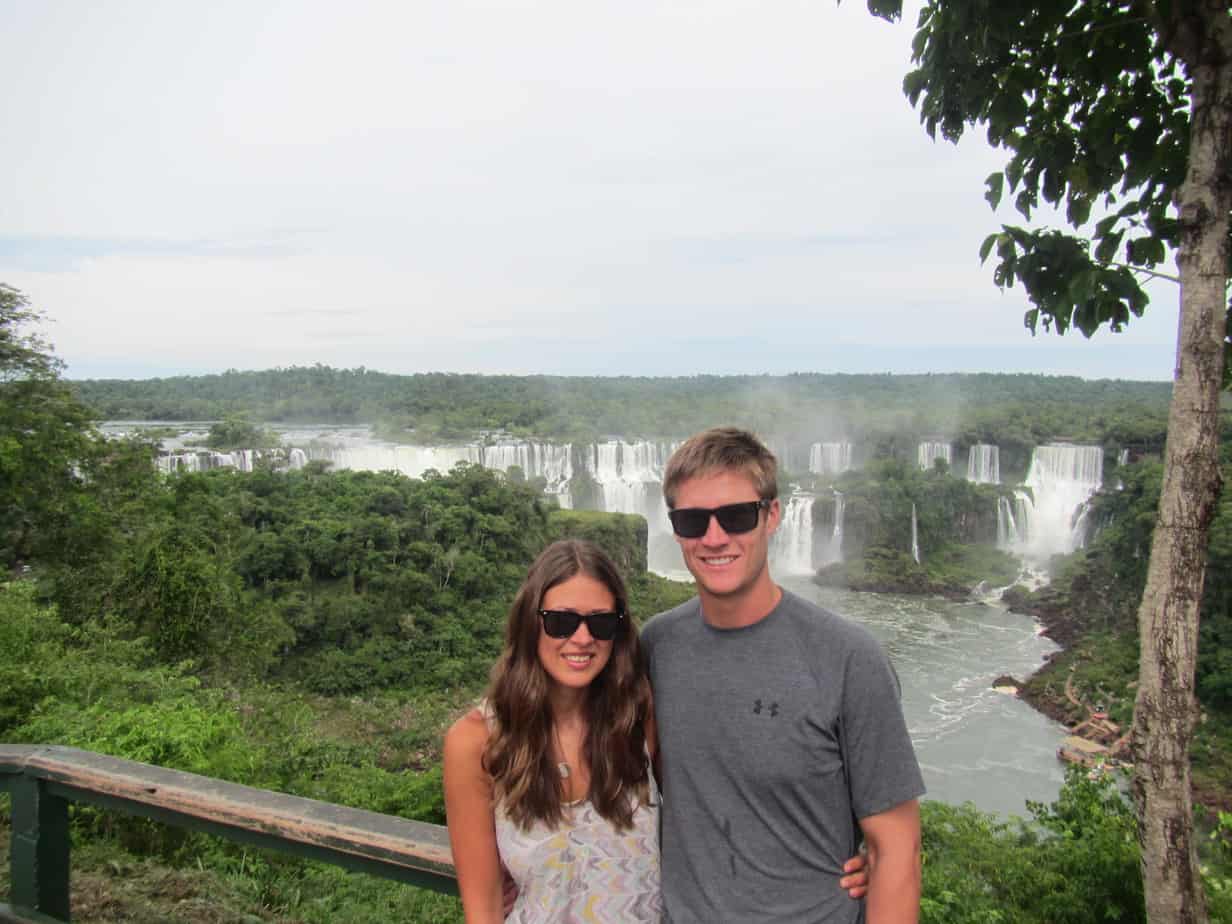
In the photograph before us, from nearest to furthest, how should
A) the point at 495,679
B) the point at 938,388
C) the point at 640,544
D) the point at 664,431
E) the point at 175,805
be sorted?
the point at 495,679, the point at 175,805, the point at 640,544, the point at 664,431, the point at 938,388

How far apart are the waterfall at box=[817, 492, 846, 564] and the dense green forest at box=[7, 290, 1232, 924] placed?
0.72 metres

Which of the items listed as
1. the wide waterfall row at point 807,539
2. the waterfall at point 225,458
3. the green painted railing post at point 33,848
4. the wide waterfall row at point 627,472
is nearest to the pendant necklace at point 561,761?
the green painted railing post at point 33,848

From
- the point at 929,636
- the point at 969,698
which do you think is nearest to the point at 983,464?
the point at 929,636

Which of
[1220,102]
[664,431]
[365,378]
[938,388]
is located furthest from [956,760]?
[365,378]

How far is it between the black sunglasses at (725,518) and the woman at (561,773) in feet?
0.56

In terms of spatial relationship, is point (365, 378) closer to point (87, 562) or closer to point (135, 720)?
point (87, 562)

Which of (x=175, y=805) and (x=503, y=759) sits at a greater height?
(x=503, y=759)

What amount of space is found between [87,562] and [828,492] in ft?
96.7

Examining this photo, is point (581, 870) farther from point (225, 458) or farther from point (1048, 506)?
point (1048, 506)

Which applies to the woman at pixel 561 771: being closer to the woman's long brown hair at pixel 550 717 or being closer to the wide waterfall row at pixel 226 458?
the woman's long brown hair at pixel 550 717

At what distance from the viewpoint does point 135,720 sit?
15.6 ft

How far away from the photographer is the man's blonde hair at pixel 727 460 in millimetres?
1406

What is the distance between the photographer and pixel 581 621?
1431mm

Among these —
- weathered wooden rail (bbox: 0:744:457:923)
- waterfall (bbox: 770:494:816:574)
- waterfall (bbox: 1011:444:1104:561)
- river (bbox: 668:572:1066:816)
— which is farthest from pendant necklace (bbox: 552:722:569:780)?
waterfall (bbox: 1011:444:1104:561)
